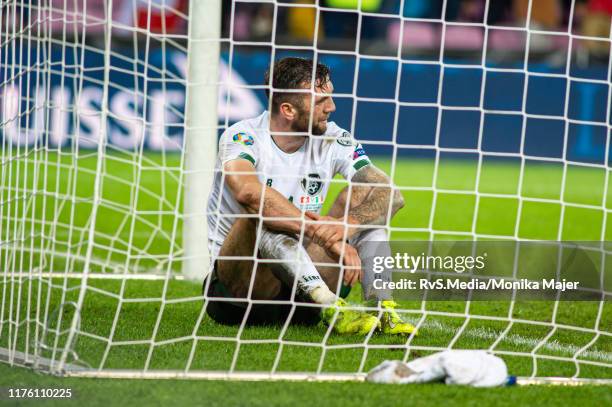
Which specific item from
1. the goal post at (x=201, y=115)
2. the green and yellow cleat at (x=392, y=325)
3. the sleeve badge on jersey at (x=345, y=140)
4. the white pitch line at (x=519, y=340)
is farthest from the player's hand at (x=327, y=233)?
the goal post at (x=201, y=115)

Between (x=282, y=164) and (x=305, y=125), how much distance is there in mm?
245

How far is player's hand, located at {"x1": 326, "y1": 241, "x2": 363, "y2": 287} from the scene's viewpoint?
4.34m

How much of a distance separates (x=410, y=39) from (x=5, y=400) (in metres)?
12.5

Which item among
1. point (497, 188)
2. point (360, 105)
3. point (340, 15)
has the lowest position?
point (497, 188)

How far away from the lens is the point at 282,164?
475 centimetres

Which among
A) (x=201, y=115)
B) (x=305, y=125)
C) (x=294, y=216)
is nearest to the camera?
(x=294, y=216)

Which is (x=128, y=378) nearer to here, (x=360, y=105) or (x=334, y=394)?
(x=334, y=394)

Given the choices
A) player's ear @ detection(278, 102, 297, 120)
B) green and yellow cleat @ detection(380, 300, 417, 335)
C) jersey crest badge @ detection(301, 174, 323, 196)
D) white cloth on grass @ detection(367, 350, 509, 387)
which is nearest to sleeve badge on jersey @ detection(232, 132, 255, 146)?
player's ear @ detection(278, 102, 297, 120)

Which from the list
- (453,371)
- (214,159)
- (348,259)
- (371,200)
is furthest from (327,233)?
(214,159)

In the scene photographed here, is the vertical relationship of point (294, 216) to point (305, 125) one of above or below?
below

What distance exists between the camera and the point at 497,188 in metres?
11.8

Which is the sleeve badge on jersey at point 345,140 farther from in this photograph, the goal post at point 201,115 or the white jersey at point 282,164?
the goal post at point 201,115

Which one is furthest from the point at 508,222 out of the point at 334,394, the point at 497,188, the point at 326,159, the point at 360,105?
the point at 334,394

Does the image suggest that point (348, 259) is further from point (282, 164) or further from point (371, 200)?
point (282, 164)
